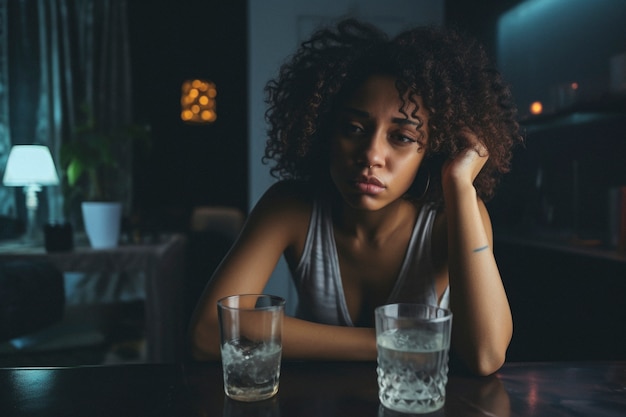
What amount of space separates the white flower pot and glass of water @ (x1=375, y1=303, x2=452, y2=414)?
2284 mm

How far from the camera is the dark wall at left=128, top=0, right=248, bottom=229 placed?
5.28 metres

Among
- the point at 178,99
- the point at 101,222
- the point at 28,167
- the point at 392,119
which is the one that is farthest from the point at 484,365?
the point at 178,99

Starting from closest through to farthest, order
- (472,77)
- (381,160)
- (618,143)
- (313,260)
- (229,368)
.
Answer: (229,368) → (381,160) → (472,77) → (313,260) → (618,143)

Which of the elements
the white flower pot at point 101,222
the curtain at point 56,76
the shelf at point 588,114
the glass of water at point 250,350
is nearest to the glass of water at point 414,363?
the glass of water at point 250,350

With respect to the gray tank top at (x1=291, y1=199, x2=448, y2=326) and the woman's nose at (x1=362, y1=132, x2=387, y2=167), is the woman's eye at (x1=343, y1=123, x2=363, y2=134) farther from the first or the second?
the gray tank top at (x1=291, y1=199, x2=448, y2=326)

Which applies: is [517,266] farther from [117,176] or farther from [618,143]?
[117,176]

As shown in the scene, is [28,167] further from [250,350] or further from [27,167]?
[250,350]

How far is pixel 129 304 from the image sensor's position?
3.25m

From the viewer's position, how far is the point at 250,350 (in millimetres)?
634

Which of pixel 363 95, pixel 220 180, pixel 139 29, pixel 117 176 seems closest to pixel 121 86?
pixel 117 176

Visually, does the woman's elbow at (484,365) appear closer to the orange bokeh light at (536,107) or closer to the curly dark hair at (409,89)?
the curly dark hair at (409,89)

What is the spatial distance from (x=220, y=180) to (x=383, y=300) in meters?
4.60

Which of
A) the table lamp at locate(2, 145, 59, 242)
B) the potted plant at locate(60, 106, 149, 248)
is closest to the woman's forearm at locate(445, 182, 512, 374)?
the potted plant at locate(60, 106, 149, 248)

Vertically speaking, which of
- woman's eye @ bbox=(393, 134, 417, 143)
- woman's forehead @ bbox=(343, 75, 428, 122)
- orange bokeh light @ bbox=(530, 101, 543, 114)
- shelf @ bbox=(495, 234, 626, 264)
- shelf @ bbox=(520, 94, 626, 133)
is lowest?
shelf @ bbox=(495, 234, 626, 264)
